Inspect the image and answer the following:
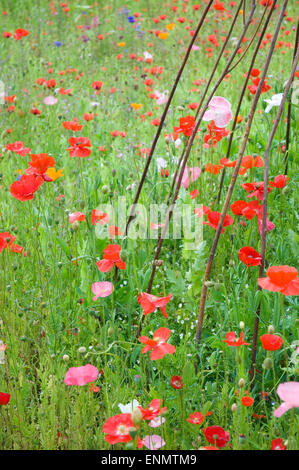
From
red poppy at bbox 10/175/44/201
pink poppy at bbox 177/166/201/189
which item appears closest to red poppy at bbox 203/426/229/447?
red poppy at bbox 10/175/44/201

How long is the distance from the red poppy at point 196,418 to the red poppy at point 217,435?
2.0 inches

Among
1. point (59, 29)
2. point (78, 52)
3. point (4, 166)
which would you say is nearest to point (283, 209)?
point (4, 166)

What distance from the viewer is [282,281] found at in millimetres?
1110

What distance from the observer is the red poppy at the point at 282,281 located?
1103 mm

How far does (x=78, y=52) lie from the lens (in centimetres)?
557

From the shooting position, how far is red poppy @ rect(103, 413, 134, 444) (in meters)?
1.07

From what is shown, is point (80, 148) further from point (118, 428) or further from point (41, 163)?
point (118, 428)

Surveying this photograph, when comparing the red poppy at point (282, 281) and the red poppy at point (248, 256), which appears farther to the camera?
the red poppy at point (248, 256)

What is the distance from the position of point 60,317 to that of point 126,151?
5.04 ft

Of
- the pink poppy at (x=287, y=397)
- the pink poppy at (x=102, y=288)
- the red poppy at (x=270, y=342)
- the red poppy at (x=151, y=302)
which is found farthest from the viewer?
the pink poppy at (x=102, y=288)

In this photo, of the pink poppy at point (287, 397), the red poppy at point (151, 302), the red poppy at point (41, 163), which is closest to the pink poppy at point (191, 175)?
the red poppy at point (41, 163)

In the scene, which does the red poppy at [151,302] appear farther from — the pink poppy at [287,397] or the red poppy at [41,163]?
the red poppy at [41,163]

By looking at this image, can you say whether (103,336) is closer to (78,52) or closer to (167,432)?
(167,432)

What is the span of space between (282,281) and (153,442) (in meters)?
0.45
